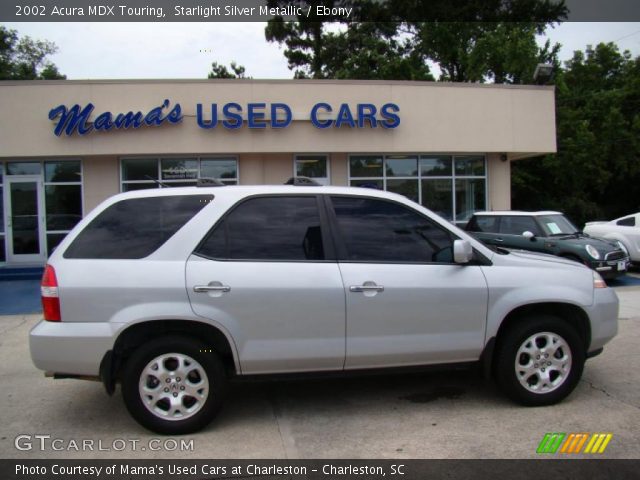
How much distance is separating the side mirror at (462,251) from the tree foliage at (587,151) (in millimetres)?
25843

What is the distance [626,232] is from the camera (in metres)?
13.4

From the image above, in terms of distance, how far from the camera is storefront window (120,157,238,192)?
1498 centimetres

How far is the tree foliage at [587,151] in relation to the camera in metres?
27.9

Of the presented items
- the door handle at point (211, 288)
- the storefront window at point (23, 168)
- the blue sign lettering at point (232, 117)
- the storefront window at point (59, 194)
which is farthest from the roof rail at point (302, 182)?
the storefront window at point (23, 168)

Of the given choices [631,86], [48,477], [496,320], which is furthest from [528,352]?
[631,86]

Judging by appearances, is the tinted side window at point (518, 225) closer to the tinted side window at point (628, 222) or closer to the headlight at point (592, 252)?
the headlight at point (592, 252)

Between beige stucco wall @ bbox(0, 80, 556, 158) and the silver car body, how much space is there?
1077 cm

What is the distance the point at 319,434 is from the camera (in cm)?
391

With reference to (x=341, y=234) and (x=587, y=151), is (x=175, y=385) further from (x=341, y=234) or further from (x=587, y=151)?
(x=587, y=151)

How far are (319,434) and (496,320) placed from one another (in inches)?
65.3

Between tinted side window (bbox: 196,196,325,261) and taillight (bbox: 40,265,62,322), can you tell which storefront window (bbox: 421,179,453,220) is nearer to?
tinted side window (bbox: 196,196,325,261)

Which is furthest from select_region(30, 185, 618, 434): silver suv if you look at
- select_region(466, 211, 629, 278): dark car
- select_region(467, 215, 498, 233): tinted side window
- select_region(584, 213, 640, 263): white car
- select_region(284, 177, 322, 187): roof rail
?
select_region(584, 213, 640, 263): white car

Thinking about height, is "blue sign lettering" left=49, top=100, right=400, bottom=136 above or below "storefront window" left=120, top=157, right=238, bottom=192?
above

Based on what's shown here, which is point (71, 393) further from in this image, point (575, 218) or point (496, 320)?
point (575, 218)
